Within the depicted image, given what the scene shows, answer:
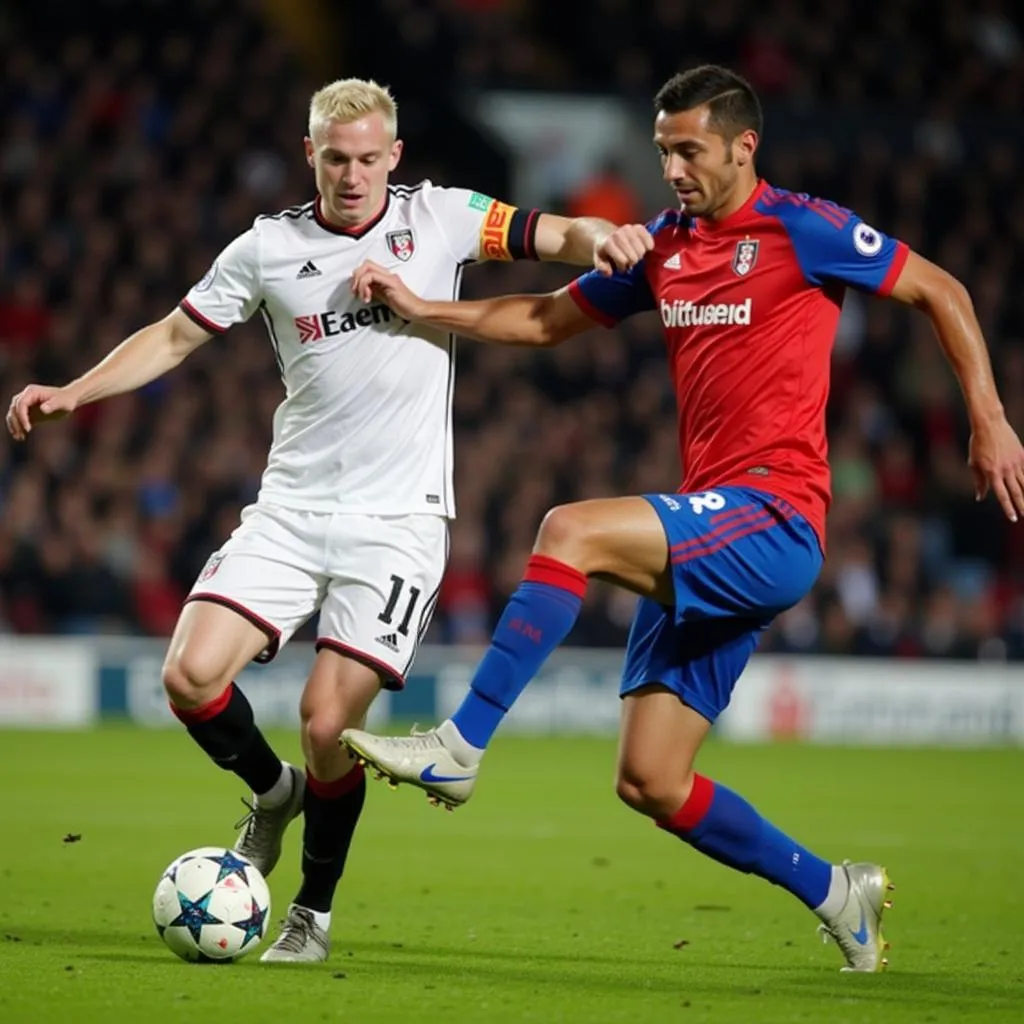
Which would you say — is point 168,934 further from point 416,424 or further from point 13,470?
point 13,470

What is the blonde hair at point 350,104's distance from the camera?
628 cm

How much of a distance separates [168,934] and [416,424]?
1794 millimetres

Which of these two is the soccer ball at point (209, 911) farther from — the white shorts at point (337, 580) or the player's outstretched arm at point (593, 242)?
the player's outstretched arm at point (593, 242)

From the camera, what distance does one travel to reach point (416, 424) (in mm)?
6555

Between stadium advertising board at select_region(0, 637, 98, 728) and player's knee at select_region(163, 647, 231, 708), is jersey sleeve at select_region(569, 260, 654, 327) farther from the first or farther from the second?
stadium advertising board at select_region(0, 637, 98, 728)

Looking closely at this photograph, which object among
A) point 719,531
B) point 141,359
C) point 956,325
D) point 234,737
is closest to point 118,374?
point 141,359

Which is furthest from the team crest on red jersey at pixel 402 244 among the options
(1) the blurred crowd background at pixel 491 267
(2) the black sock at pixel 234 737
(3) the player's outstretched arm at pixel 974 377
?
(1) the blurred crowd background at pixel 491 267

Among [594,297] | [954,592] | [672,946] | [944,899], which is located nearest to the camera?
[594,297]

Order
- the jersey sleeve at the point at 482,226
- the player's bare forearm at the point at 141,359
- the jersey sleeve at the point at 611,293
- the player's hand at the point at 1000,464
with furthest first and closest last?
the jersey sleeve at the point at 482,226
the player's bare forearm at the point at 141,359
the jersey sleeve at the point at 611,293
the player's hand at the point at 1000,464

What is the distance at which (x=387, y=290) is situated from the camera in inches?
250

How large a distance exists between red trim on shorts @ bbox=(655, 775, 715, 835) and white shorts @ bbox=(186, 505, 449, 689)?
95cm

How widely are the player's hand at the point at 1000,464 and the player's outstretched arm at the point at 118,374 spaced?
2.58 metres

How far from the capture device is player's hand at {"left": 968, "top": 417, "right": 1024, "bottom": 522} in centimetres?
552

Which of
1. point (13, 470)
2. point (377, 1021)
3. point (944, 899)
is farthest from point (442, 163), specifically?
point (377, 1021)
